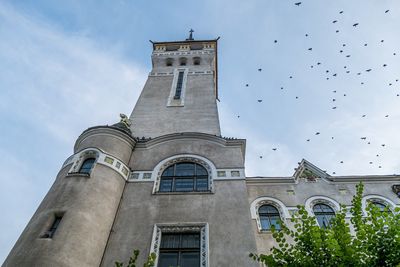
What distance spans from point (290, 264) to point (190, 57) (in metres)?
23.1

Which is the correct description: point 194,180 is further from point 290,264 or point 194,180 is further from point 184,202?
point 290,264

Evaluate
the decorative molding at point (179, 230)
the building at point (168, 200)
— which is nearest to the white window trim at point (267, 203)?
the building at point (168, 200)

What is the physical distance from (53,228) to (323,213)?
1121cm

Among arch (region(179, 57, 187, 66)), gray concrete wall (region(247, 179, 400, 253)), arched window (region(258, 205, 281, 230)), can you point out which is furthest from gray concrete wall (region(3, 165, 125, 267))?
arch (region(179, 57, 187, 66))

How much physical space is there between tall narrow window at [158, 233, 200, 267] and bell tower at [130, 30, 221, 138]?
821cm

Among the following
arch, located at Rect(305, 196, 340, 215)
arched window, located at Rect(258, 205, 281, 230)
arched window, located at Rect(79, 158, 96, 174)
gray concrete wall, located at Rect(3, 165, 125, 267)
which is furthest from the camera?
arch, located at Rect(305, 196, 340, 215)

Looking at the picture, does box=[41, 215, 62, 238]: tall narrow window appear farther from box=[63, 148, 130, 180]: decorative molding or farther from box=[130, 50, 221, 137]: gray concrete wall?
box=[130, 50, 221, 137]: gray concrete wall

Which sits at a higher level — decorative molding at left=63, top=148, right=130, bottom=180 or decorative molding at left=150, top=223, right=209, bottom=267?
decorative molding at left=63, top=148, right=130, bottom=180

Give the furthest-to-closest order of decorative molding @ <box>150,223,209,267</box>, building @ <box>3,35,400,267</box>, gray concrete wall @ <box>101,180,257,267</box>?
decorative molding @ <box>150,223,209,267</box> < gray concrete wall @ <box>101,180,257,267</box> < building @ <box>3,35,400,267</box>

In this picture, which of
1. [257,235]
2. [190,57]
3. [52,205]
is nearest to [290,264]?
[257,235]

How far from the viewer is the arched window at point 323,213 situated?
14290 millimetres

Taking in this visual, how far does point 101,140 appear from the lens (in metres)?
15.2

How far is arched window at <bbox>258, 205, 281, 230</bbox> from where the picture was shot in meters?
14.1

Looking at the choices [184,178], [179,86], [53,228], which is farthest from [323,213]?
[179,86]
